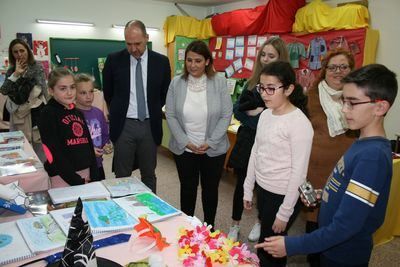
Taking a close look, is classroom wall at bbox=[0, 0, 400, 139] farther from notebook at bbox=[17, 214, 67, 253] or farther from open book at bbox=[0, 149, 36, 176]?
notebook at bbox=[17, 214, 67, 253]

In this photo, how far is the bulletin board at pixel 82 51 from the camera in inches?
191

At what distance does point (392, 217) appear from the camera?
8.25 ft

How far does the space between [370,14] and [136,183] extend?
11.4ft

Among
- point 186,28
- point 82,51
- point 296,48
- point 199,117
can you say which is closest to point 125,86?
point 199,117

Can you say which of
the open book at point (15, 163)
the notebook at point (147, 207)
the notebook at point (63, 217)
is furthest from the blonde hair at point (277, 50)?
the open book at point (15, 163)

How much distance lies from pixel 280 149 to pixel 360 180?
51cm

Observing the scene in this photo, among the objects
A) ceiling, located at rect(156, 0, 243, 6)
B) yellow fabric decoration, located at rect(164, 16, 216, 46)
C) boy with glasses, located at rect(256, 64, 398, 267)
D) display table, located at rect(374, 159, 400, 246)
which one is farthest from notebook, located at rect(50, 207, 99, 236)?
ceiling, located at rect(156, 0, 243, 6)

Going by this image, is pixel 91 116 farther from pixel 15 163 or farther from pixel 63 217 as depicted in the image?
pixel 63 217

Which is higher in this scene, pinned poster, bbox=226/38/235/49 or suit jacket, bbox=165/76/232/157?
pinned poster, bbox=226/38/235/49

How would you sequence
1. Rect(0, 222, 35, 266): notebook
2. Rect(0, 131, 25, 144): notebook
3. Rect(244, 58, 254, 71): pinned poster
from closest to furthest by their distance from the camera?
Rect(0, 222, 35, 266): notebook
Rect(0, 131, 25, 144): notebook
Rect(244, 58, 254, 71): pinned poster

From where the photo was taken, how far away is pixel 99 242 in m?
1.06

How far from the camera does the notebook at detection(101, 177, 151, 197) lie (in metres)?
1.46

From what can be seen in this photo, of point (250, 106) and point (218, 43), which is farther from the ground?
point (218, 43)

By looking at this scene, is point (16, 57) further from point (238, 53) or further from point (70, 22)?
point (238, 53)
